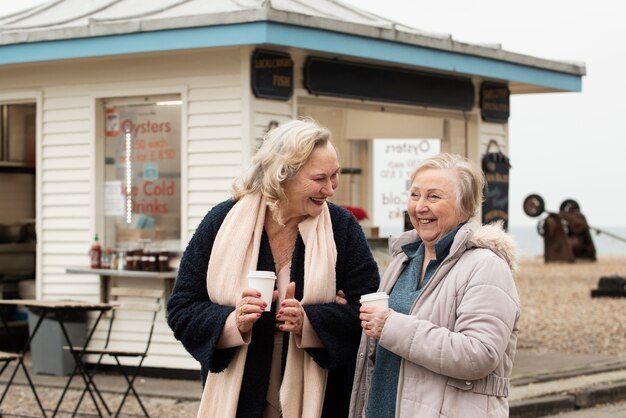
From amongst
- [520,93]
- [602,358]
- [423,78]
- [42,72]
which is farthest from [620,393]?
[42,72]

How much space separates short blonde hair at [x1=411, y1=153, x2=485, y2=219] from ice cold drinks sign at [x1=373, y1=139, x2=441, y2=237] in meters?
10.1

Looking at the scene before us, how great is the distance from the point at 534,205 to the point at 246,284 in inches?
1093

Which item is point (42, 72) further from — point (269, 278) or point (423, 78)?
point (269, 278)

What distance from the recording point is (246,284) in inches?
160

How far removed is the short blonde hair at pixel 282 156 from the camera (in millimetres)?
3998

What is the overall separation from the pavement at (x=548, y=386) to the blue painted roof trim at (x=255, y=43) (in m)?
2.84

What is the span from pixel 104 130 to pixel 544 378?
4.60 m

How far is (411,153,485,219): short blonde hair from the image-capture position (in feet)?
12.7

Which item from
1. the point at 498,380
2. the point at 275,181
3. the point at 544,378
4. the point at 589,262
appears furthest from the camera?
the point at 589,262

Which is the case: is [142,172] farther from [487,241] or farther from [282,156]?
[487,241]

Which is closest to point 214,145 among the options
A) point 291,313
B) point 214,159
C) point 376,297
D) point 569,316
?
point 214,159

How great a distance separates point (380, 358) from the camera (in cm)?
386

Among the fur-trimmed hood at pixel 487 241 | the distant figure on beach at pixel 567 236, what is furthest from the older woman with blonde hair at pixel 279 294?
the distant figure on beach at pixel 567 236

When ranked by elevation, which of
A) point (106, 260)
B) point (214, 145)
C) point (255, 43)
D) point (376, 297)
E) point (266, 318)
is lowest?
point (106, 260)
